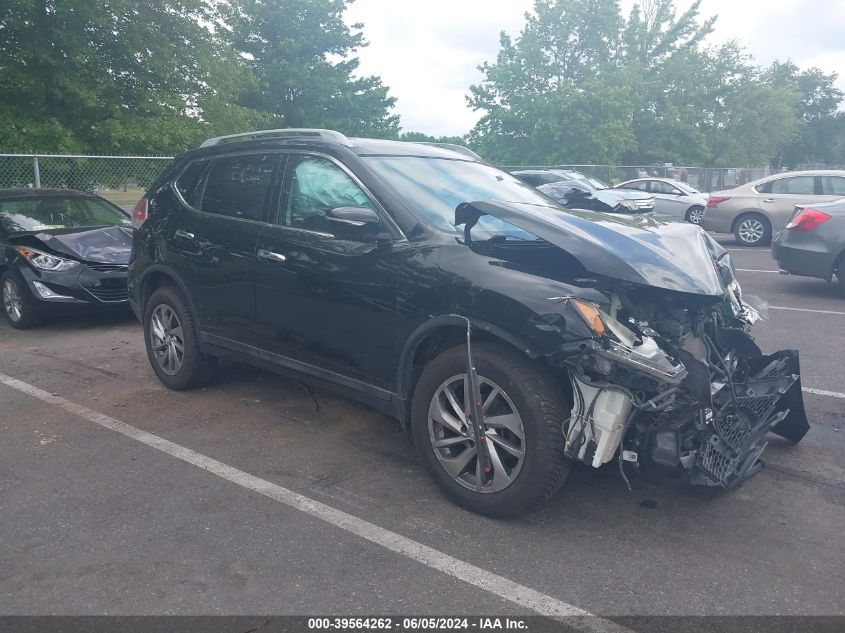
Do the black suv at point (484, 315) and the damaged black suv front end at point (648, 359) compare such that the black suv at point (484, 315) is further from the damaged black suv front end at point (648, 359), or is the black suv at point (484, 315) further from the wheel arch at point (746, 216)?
the wheel arch at point (746, 216)

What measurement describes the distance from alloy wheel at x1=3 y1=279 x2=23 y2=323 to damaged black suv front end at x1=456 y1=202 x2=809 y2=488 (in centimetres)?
613

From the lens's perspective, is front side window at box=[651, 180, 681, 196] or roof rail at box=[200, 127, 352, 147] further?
front side window at box=[651, 180, 681, 196]

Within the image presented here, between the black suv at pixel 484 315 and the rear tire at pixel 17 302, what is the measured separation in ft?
11.7

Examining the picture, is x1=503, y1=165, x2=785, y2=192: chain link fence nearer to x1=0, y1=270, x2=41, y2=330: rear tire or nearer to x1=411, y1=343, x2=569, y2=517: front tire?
x1=0, y1=270, x2=41, y2=330: rear tire

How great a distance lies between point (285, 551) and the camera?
3.25 meters

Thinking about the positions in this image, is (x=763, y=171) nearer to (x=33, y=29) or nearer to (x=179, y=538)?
(x=33, y=29)

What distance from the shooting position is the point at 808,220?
29.8ft

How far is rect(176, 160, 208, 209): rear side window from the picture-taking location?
5332mm

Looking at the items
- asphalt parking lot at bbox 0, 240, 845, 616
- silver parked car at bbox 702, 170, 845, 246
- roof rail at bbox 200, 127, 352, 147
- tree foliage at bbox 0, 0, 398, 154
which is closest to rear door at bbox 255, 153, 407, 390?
roof rail at bbox 200, 127, 352, 147

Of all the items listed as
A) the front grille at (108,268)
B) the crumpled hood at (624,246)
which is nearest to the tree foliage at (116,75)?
the front grille at (108,268)

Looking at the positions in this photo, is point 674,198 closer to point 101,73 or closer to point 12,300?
point 101,73

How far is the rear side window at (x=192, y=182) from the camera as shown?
5.33m

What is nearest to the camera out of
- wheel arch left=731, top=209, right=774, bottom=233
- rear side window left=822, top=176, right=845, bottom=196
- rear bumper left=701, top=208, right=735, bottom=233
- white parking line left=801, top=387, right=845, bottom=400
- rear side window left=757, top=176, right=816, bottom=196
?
white parking line left=801, top=387, right=845, bottom=400

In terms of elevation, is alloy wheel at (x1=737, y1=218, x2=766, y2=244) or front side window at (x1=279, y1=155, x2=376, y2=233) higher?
front side window at (x1=279, y1=155, x2=376, y2=233)
